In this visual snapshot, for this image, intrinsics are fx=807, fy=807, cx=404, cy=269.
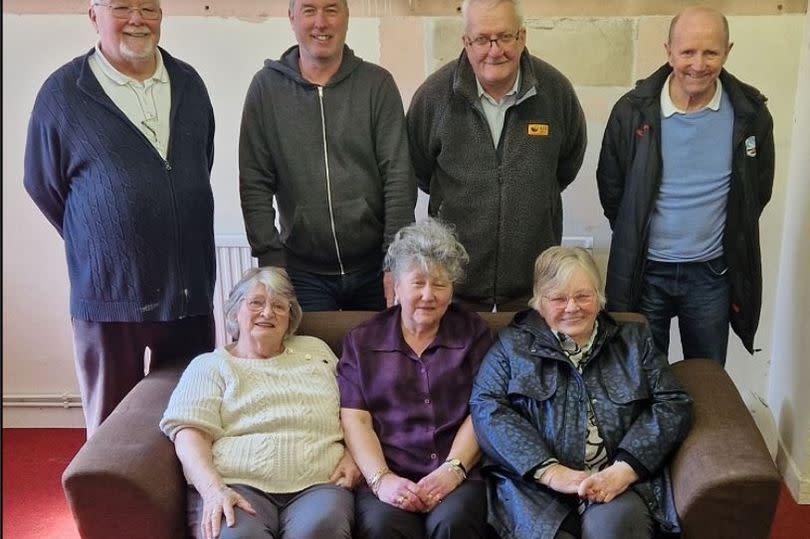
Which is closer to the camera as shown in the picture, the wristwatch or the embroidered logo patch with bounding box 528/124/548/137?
the wristwatch

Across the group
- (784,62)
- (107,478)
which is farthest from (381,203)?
(784,62)

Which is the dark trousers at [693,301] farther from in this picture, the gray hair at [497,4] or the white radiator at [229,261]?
the white radiator at [229,261]

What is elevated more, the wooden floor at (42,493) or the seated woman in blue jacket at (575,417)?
the seated woman in blue jacket at (575,417)

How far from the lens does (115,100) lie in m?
2.19

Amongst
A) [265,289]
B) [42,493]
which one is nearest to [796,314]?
[265,289]

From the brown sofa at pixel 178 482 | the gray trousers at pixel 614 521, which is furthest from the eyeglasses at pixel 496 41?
the gray trousers at pixel 614 521

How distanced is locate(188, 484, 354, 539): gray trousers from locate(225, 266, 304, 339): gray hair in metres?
0.46

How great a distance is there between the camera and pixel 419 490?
1.95 metres

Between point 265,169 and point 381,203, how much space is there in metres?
0.36

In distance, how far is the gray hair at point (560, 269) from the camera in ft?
6.92

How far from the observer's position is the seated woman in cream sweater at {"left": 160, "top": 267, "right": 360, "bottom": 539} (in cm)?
189

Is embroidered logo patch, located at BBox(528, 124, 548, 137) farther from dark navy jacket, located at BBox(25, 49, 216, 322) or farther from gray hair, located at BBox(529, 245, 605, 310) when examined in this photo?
dark navy jacket, located at BBox(25, 49, 216, 322)

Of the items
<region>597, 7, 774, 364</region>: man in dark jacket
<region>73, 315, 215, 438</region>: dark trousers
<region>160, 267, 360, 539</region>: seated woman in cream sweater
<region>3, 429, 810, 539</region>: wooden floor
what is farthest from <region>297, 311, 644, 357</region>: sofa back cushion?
<region>3, 429, 810, 539</region>: wooden floor

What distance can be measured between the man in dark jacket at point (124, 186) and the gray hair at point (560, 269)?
0.96 meters
